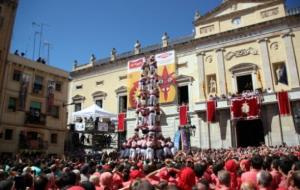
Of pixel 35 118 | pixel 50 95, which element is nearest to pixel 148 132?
pixel 35 118

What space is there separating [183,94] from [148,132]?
14.4 m

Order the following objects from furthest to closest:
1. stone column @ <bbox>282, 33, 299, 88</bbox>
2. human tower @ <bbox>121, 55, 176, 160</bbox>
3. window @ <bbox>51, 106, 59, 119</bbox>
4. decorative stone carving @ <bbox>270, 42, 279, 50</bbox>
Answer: window @ <bbox>51, 106, 59, 119</bbox>, decorative stone carving @ <bbox>270, 42, 279, 50</bbox>, stone column @ <bbox>282, 33, 299, 88</bbox>, human tower @ <bbox>121, 55, 176, 160</bbox>

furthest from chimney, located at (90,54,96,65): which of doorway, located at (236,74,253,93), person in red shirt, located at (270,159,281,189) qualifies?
person in red shirt, located at (270,159,281,189)

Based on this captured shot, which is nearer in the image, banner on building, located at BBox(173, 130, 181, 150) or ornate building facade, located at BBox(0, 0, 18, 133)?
ornate building facade, located at BBox(0, 0, 18, 133)

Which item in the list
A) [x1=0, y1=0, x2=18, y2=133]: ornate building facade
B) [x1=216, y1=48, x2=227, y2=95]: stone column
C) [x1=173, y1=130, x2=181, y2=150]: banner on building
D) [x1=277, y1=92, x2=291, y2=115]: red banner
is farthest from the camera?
[x1=173, y1=130, x2=181, y2=150]: banner on building

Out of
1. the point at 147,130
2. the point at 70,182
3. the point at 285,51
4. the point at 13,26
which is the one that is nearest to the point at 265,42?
the point at 285,51

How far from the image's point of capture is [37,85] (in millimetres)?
27469

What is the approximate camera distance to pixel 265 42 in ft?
87.1

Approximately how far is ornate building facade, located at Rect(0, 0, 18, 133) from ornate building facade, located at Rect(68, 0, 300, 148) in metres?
13.5

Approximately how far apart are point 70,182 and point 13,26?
24156 millimetres

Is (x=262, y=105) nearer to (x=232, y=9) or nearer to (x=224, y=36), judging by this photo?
(x=224, y=36)

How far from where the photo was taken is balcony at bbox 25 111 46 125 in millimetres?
25914

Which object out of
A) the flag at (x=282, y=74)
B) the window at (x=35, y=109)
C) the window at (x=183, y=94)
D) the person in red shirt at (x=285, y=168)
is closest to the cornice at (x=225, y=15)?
the flag at (x=282, y=74)

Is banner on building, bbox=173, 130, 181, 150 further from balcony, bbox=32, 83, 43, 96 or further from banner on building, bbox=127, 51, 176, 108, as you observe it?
balcony, bbox=32, 83, 43, 96
